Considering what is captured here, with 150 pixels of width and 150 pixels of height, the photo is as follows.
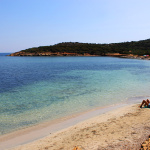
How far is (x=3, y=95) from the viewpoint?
16391mm

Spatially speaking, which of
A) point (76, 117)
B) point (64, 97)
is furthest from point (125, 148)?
point (64, 97)

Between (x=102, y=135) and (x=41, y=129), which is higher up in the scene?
(x=102, y=135)

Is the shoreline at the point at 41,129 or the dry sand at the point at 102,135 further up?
the dry sand at the point at 102,135

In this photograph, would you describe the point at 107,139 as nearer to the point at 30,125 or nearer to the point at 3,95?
the point at 30,125

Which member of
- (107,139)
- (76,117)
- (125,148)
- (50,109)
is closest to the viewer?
(125,148)

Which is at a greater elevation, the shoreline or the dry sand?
the dry sand

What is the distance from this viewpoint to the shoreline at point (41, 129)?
8.00 meters

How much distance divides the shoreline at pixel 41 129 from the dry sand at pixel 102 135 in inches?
20.6

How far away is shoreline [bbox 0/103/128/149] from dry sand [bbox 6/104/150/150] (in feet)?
1.72

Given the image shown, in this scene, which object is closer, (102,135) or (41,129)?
(102,135)

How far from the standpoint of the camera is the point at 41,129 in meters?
9.34

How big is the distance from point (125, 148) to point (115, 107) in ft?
23.4

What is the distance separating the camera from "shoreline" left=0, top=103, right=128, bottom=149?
8000 mm

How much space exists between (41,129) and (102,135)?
392cm
